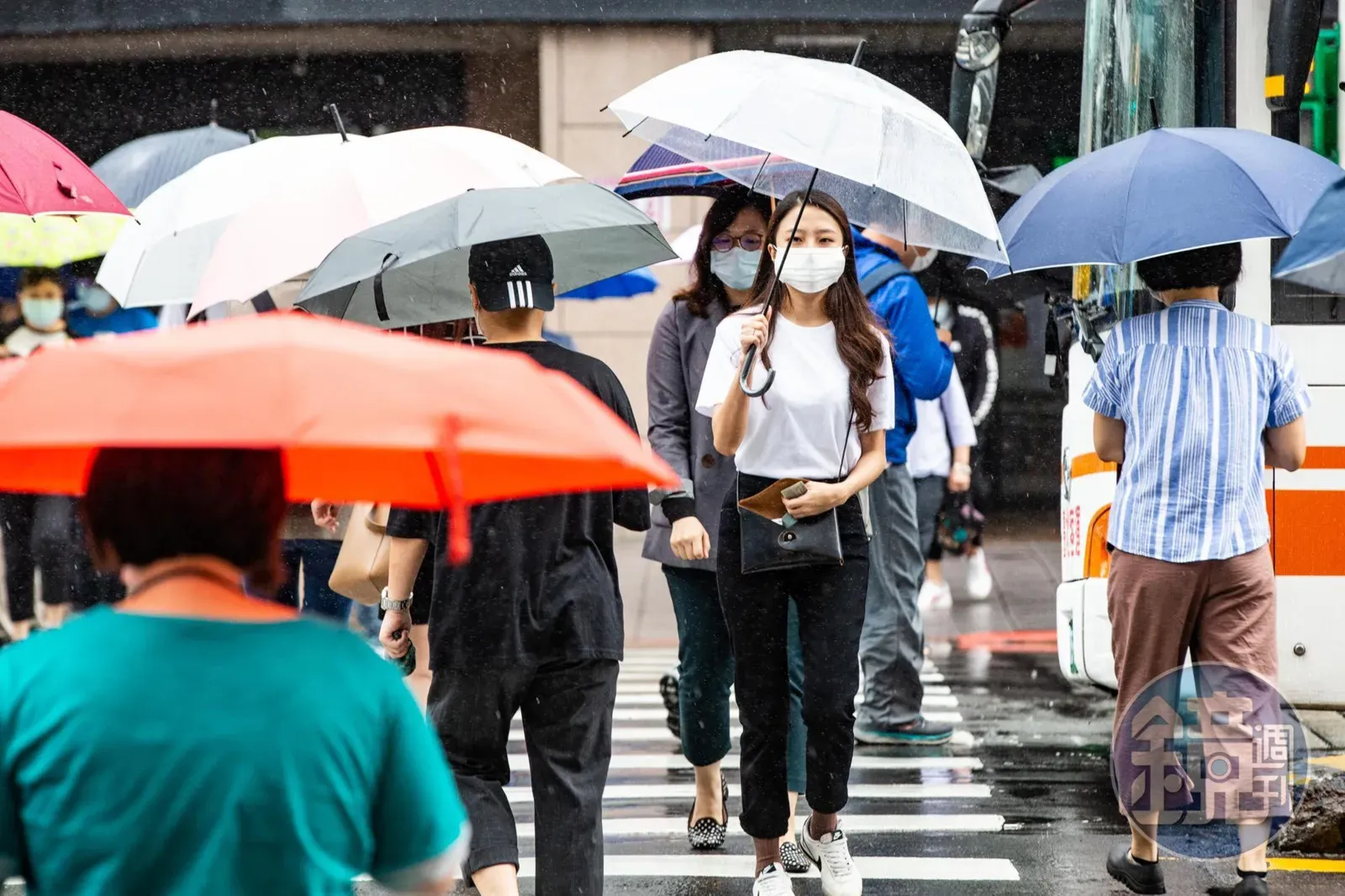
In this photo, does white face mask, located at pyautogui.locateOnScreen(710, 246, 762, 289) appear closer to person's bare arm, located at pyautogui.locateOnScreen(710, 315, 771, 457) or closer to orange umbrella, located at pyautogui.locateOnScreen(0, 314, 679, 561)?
person's bare arm, located at pyautogui.locateOnScreen(710, 315, 771, 457)

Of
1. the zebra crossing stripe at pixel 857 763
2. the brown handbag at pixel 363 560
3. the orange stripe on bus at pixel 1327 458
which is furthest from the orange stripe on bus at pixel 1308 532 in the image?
the brown handbag at pixel 363 560

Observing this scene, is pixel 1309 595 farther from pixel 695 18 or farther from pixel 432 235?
pixel 695 18

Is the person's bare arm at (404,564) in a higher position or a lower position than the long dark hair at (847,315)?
lower

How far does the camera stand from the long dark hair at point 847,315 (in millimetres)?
4875

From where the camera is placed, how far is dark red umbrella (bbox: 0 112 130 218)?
16.8 feet

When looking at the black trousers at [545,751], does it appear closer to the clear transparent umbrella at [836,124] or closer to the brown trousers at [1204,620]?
the clear transparent umbrella at [836,124]

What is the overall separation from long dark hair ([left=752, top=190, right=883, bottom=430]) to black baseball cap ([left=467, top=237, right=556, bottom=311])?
816 millimetres

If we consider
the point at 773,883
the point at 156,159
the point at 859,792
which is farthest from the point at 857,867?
the point at 156,159

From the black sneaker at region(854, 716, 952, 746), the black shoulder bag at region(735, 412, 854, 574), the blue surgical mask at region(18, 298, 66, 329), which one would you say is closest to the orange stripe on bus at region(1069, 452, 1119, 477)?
the black sneaker at region(854, 716, 952, 746)

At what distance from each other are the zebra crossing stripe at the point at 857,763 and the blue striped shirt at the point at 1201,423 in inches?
97.9

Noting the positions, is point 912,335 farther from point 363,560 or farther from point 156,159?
point 156,159

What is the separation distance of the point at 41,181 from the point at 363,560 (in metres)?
1.51

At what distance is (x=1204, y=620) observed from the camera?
4898mm

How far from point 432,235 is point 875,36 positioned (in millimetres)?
12698
